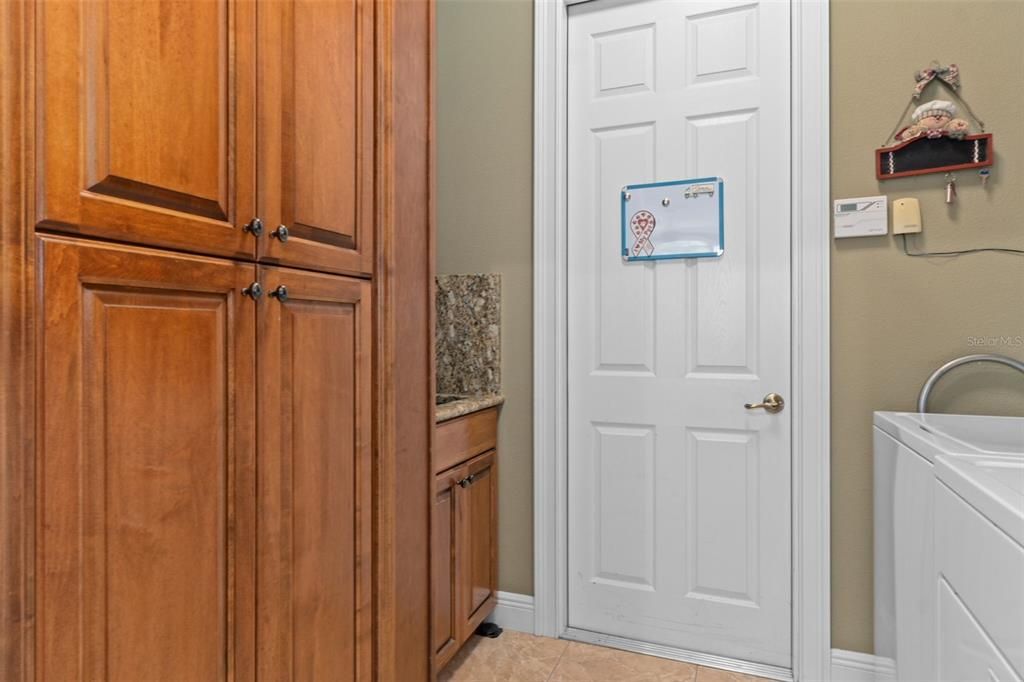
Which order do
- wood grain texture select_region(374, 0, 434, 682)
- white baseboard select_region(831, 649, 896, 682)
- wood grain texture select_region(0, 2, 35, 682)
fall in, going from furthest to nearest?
white baseboard select_region(831, 649, 896, 682) < wood grain texture select_region(374, 0, 434, 682) < wood grain texture select_region(0, 2, 35, 682)

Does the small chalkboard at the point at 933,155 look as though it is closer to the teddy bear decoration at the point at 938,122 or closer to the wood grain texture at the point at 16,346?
the teddy bear decoration at the point at 938,122

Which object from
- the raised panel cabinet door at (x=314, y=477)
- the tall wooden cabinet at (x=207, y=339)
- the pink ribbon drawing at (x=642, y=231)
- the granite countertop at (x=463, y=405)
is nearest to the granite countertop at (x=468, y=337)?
the granite countertop at (x=463, y=405)

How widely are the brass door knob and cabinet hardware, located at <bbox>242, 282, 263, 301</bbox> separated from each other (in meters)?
1.63

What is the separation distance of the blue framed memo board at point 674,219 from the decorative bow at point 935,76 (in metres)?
0.60

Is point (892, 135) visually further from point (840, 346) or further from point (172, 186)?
point (172, 186)

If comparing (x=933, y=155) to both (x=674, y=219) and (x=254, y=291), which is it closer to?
(x=674, y=219)

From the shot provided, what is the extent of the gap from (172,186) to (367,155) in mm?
489

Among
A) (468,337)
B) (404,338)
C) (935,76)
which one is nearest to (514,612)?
(468,337)

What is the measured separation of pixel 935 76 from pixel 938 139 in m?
0.19

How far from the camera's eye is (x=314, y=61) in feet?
3.61

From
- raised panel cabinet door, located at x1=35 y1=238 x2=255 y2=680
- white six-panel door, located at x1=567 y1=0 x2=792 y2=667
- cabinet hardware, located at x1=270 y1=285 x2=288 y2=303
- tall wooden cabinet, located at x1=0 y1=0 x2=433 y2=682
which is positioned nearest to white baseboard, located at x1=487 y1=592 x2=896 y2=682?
white six-panel door, located at x1=567 y1=0 x2=792 y2=667

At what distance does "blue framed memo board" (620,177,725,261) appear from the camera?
6.75 feet

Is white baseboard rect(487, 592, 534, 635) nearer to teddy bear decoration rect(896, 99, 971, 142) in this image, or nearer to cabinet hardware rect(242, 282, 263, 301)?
cabinet hardware rect(242, 282, 263, 301)

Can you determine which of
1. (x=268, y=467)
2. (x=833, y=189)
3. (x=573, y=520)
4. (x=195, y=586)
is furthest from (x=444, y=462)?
(x=833, y=189)
